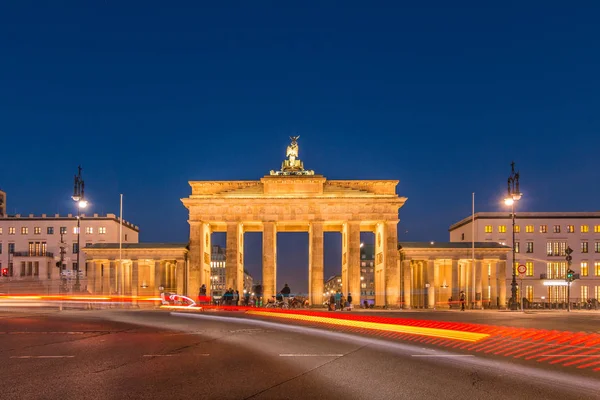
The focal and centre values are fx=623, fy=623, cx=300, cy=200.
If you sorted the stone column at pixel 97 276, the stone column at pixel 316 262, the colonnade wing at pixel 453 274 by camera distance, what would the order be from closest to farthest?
the stone column at pixel 316 262
the colonnade wing at pixel 453 274
the stone column at pixel 97 276

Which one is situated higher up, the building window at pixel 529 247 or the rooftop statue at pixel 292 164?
the rooftop statue at pixel 292 164

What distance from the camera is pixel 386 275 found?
6912 cm

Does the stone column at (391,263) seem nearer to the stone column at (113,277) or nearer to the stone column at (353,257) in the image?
the stone column at (353,257)

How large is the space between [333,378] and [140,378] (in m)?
3.70

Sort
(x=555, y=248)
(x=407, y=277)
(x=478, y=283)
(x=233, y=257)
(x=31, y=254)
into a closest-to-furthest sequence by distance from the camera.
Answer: (x=233, y=257)
(x=407, y=277)
(x=478, y=283)
(x=555, y=248)
(x=31, y=254)

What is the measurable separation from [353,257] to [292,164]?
42.0 feet

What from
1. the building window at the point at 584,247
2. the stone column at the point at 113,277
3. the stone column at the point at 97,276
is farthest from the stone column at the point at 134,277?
the building window at the point at 584,247

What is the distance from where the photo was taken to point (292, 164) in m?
71.9

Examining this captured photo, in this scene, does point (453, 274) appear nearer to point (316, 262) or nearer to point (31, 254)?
point (316, 262)

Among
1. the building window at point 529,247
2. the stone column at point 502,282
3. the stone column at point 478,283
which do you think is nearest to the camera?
the stone column at point 502,282

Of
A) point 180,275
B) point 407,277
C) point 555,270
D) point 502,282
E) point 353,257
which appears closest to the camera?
point 353,257

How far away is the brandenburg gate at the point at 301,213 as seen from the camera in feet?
227

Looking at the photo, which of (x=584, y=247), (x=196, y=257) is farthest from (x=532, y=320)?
(x=584, y=247)

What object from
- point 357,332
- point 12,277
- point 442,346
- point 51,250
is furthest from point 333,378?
point 51,250
